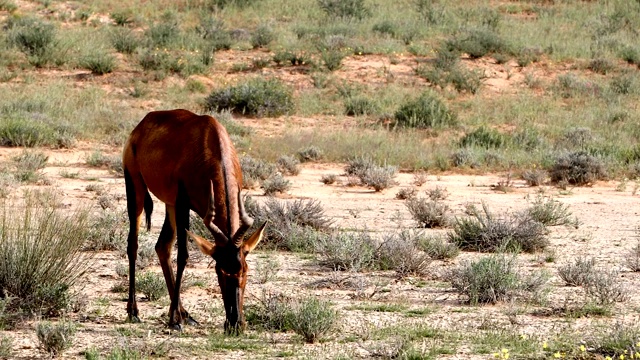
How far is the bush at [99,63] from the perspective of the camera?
26766mm

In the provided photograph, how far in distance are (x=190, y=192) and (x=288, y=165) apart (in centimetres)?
1033

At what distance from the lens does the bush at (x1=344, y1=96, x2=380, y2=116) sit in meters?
24.7

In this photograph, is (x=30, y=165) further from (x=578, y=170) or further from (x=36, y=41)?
(x=36, y=41)

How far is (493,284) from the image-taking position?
34.0 ft

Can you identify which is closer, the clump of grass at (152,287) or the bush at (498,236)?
the clump of grass at (152,287)

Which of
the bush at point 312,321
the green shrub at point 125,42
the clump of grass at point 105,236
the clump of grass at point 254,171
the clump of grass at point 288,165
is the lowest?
the green shrub at point 125,42

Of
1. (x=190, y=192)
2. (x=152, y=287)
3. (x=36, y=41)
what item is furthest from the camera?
(x=36, y=41)

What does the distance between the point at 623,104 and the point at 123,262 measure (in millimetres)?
17380

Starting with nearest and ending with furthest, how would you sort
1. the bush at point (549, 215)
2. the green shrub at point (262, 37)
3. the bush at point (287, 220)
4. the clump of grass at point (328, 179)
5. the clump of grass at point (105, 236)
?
the clump of grass at point (105, 236) < the bush at point (287, 220) < the bush at point (549, 215) < the clump of grass at point (328, 179) < the green shrub at point (262, 37)

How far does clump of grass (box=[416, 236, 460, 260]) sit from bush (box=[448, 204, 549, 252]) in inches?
20.3

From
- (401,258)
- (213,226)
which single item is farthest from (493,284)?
(213,226)

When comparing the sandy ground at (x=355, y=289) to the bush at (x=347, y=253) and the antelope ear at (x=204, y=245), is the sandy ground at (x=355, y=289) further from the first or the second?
the antelope ear at (x=204, y=245)

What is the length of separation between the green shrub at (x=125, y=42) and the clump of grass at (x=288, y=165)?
10725 mm

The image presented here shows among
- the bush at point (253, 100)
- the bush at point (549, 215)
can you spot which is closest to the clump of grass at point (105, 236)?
the bush at point (549, 215)
